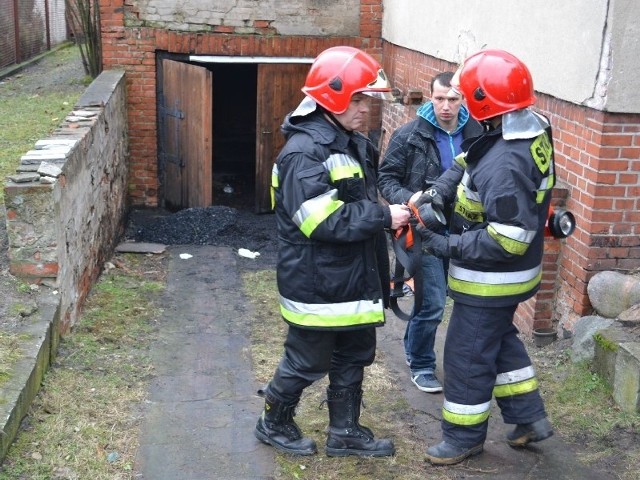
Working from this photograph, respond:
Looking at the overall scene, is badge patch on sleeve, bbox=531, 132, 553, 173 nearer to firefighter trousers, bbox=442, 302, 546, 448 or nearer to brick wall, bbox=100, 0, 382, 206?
firefighter trousers, bbox=442, 302, 546, 448

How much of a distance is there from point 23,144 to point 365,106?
23.5ft

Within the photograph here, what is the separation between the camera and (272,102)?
10188 mm

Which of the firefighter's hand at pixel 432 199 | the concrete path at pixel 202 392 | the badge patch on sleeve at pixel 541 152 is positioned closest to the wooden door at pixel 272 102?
the concrete path at pixel 202 392

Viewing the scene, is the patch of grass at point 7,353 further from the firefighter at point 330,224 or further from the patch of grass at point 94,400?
the firefighter at point 330,224

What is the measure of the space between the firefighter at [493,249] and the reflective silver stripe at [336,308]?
420 millimetres

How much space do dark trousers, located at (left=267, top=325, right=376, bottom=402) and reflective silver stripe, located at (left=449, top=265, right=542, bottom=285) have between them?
0.53m

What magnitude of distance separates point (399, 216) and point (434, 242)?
0.24 metres

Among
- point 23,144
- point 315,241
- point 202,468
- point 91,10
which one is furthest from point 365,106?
point 91,10

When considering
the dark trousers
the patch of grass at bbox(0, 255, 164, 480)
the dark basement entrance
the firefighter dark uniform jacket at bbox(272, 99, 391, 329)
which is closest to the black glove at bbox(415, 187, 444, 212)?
the firefighter dark uniform jacket at bbox(272, 99, 391, 329)

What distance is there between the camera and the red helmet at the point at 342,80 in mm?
3789

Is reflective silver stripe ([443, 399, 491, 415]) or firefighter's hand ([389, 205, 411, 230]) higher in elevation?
firefighter's hand ([389, 205, 411, 230])

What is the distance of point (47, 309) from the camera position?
5.11 meters

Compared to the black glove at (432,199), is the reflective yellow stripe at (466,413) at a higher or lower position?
lower

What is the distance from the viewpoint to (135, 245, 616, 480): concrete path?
4105 millimetres
